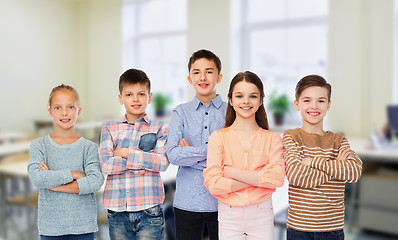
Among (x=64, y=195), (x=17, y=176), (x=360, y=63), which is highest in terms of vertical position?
(x=360, y=63)

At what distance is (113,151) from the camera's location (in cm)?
140

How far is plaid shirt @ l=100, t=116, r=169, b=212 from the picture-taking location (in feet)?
4.42

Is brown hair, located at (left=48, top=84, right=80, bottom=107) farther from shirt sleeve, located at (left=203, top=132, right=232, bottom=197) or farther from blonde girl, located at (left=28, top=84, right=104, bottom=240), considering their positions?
shirt sleeve, located at (left=203, top=132, right=232, bottom=197)

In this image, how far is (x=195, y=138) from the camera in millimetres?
1460

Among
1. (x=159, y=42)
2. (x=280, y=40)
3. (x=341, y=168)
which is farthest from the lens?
(x=159, y=42)

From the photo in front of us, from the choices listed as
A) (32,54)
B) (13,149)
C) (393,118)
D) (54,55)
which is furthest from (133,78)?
(54,55)

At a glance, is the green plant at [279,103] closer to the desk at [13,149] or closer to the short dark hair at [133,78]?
the desk at [13,149]

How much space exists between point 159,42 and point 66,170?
20.4 feet

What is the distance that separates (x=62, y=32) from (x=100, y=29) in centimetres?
84

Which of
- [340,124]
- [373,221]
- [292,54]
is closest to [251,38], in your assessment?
[292,54]

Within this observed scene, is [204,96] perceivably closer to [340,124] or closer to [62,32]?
[340,124]

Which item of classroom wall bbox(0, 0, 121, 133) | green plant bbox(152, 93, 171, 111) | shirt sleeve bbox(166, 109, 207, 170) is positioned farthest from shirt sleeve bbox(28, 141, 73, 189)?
classroom wall bbox(0, 0, 121, 133)

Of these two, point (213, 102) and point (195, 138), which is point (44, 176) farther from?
point (213, 102)

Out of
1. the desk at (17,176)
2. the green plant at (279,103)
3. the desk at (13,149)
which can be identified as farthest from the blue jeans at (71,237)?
the green plant at (279,103)
